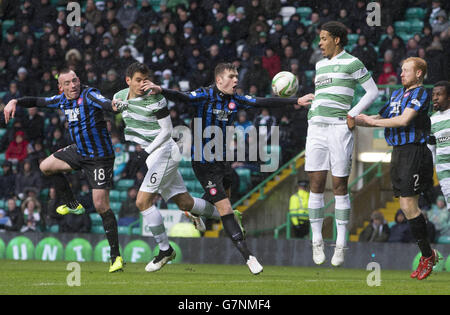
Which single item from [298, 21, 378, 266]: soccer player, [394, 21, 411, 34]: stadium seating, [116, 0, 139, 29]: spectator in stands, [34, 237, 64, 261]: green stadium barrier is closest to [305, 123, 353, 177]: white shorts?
[298, 21, 378, 266]: soccer player

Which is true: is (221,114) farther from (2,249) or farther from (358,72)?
(2,249)

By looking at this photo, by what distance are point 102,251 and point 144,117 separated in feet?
18.8

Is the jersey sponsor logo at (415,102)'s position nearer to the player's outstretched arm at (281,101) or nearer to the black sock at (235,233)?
the player's outstretched arm at (281,101)

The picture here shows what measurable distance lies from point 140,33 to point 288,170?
626 cm

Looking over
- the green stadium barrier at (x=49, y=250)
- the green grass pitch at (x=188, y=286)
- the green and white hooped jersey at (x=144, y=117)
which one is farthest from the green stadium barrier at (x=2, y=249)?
the green and white hooped jersey at (x=144, y=117)

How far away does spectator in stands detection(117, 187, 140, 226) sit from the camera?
16.7 metres

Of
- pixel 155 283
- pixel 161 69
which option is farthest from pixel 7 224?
pixel 155 283

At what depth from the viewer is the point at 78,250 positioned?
613 inches

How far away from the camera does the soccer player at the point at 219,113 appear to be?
9641 mm

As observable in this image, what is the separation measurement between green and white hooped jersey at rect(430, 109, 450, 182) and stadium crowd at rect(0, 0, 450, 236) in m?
A: 5.90

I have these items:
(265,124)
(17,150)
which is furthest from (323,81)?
(17,150)

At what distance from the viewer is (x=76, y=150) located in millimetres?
10648

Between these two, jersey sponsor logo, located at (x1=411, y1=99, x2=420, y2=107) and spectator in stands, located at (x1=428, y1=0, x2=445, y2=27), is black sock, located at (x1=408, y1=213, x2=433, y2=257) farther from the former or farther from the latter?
spectator in stands, located at (x1=428, y1=0, x2=445, y2=27)

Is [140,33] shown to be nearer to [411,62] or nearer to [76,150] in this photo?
[76,150]
